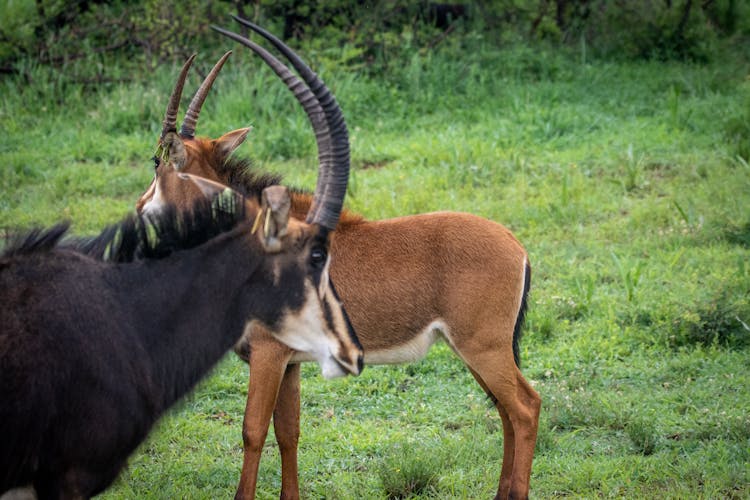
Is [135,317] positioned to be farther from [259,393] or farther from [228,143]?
[228,143]

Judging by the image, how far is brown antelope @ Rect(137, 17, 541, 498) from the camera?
178 inches

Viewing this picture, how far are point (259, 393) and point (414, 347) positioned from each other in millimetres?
789

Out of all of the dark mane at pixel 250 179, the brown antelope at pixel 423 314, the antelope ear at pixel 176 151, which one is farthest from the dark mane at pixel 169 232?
the antelope ear at pixel 176 151

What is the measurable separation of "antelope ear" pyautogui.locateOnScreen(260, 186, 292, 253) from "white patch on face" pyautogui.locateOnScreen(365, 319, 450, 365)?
1.20 meters

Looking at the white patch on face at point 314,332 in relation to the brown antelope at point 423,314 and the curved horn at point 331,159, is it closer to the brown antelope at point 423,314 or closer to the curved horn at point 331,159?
the curved horn at point 331,159

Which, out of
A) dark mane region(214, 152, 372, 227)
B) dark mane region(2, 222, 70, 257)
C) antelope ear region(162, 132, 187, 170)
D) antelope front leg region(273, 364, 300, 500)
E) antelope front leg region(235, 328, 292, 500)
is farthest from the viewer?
antelope ear region(162, 132, 187, 170)

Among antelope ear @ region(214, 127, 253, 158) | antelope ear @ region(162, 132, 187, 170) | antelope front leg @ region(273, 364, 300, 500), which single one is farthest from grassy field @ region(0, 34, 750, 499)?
antelope ear @ region(214, 127, 253, 158)

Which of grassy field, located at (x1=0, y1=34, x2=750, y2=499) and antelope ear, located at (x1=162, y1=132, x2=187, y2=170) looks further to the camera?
antelope ear, located at (x1=162, y1=132, x2=187, y2=170)

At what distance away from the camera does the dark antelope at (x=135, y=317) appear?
326 cm

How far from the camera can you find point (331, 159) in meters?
3.88

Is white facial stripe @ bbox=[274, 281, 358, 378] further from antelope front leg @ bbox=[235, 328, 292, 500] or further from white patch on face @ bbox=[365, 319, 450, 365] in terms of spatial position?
white patch on face @ bbox=[365, 319, 450, 365]

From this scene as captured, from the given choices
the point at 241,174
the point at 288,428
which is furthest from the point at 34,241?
the point at 241,174

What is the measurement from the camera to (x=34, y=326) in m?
3.33

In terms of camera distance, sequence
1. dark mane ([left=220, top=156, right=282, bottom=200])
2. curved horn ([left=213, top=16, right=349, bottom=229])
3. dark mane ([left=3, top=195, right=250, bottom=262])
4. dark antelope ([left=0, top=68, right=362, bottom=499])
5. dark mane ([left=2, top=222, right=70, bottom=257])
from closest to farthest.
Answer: dark antelope ([left=0, top=68, right=362, bottom=499]), dark mane ([left=2, top=222, right=70, bottom=257]), dark mane ([left=3, top=195, right=250, bottom=262]), curved horn ([left=213, top=16, right=349, bottom=229]), dark mane ([left=220, top=156, right=282, bottom=200])
